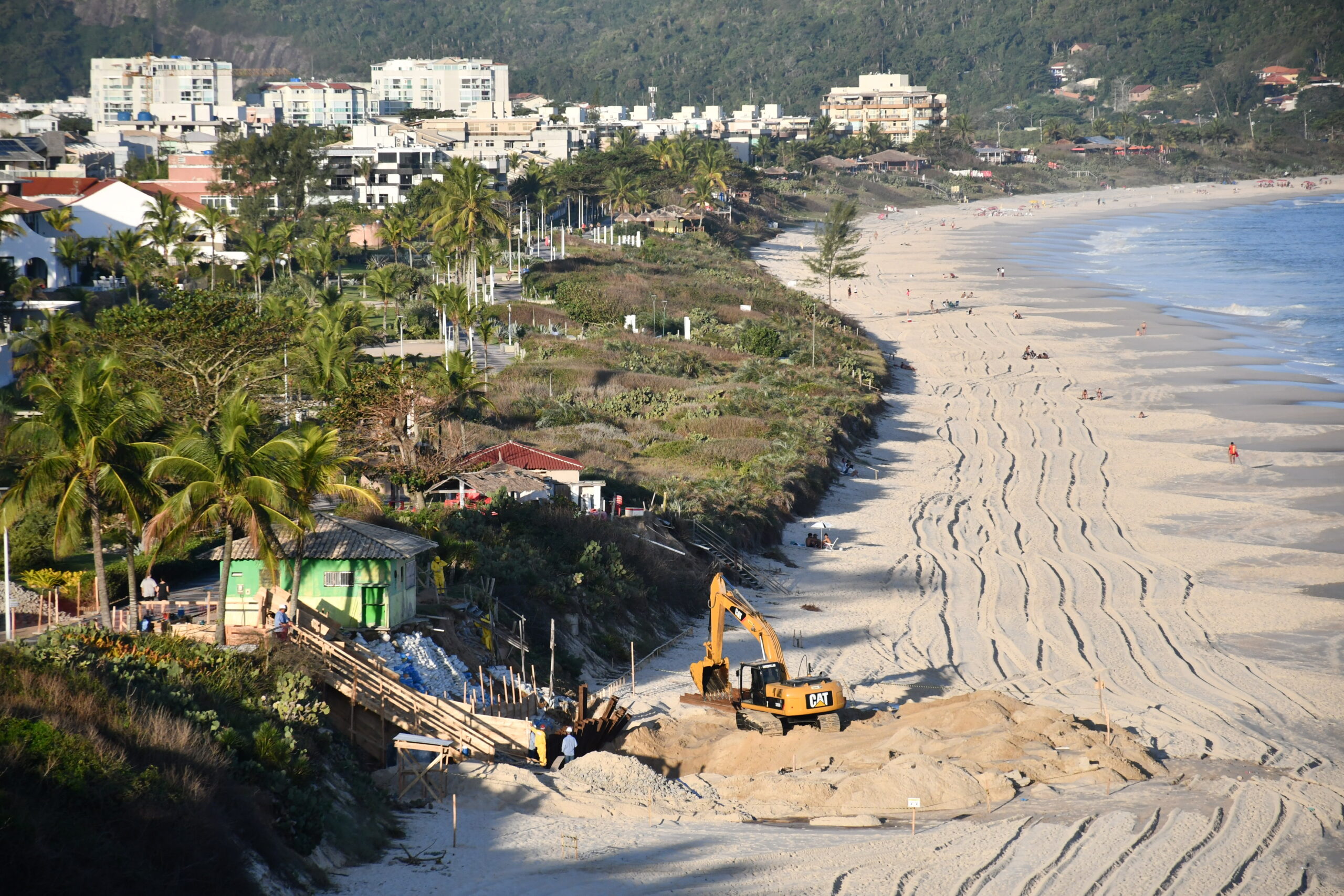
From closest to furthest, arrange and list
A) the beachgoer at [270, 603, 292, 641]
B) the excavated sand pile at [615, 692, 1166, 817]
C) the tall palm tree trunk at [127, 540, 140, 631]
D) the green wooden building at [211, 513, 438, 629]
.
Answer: the excavated sand pile at [615, 692, 1166, 817] < the beachgoer at [270, 603, 292, 641] < the tall palm tree trunk at [127, 540, 140, 631] < the green wooden building at [211, 513, 438, 629]

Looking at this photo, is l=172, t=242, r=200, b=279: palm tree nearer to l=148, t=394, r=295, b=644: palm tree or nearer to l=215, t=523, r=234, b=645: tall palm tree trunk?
l=148, t=394, r=295, b=644: palm tree

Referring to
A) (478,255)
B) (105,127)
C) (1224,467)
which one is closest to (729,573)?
(1224,467)

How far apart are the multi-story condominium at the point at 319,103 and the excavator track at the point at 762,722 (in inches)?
6488

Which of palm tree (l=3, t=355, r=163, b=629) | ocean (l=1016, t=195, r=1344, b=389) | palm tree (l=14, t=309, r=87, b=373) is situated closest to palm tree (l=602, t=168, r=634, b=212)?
ocean (l=1016, t=195, r=1344, b=389)

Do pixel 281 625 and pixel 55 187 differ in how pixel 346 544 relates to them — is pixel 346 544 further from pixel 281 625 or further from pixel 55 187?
pixel 55 187

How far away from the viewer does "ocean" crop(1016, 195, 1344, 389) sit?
207 ft

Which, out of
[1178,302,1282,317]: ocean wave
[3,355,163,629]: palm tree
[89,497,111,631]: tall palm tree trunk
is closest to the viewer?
[3,355,163,629]: palm tree

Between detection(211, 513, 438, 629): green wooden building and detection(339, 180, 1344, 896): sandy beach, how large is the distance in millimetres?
4315

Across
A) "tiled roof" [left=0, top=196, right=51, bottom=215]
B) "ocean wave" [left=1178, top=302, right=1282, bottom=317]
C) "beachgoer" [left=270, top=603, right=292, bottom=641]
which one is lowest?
"beachgoer" [left=270, top=603, right=292, bottom=641]

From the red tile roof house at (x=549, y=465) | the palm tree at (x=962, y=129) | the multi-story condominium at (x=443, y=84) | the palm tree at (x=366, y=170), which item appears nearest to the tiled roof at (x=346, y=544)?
the red tile roof house at (x=549, y=465)

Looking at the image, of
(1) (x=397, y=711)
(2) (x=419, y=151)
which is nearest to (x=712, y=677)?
(1) (x=397, y=711)

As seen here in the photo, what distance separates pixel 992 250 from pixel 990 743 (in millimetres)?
91365

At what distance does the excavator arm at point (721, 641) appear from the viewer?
68.0ft

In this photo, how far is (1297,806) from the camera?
682 inches
